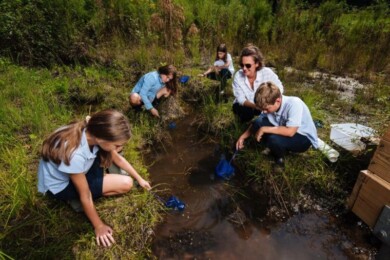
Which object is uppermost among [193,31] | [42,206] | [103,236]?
[193,31]

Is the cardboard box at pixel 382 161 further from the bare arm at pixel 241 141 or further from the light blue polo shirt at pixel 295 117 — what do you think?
the bare arm at pixel 241 141

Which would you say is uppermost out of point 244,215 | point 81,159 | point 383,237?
point 81,159

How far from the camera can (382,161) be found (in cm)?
205

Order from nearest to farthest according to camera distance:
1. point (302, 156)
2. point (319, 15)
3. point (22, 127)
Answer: point (302, 156), point (22, 127), point (319, 15)

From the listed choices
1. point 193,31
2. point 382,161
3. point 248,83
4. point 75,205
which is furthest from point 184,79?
point 382,161

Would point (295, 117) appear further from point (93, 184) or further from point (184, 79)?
point (184, 79)

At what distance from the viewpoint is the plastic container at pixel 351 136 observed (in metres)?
2.95

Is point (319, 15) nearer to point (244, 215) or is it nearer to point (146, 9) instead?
Answer: point (146, 9)

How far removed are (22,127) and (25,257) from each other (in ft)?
6.33

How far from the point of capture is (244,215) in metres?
2.65

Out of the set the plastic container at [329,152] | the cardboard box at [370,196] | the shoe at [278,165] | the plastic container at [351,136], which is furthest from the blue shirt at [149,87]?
the cardboard box at [370,196]

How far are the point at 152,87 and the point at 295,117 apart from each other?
2067 mm

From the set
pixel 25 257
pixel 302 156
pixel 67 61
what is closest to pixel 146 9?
pixel 67 61

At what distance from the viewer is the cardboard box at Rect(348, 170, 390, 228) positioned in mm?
2032
